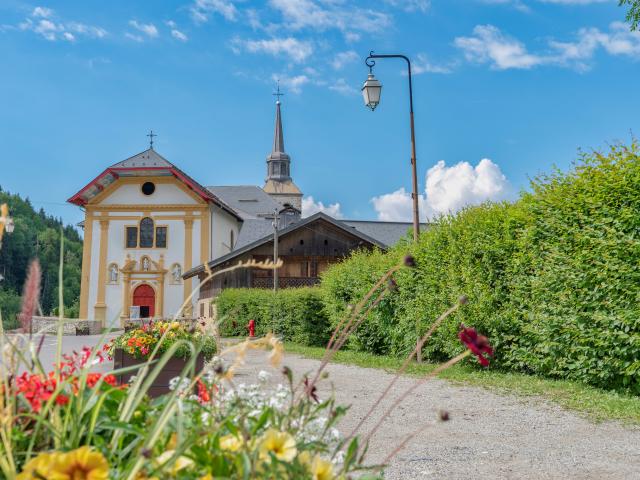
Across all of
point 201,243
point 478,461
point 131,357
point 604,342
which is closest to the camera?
point 478,461

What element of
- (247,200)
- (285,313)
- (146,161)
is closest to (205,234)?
(146,161)

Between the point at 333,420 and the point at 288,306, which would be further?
the point at 288,306

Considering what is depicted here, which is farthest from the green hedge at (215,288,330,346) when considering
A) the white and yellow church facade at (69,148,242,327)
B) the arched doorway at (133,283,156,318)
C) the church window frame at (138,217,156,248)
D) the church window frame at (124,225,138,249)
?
the church window frame at (124,225,138,249)

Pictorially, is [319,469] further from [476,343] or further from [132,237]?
[132,237]

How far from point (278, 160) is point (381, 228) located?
40.5 meters

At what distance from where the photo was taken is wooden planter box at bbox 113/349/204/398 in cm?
662

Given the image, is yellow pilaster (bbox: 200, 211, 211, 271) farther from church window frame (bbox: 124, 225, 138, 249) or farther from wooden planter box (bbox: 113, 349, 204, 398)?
wooden planter box (bbox: 113, 349, 204, 398)

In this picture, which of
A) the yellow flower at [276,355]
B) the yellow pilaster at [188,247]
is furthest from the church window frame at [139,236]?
the yellow flower at [276,355]

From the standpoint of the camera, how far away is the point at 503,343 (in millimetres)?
10789

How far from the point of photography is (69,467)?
1348mm

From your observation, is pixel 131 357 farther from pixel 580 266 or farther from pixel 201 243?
pixel 201 243

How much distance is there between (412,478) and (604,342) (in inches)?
191

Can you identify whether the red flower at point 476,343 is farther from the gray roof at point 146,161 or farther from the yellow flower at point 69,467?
the gray roof at point 146,161

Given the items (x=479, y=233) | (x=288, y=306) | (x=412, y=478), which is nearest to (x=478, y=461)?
(x=412, y=478)
